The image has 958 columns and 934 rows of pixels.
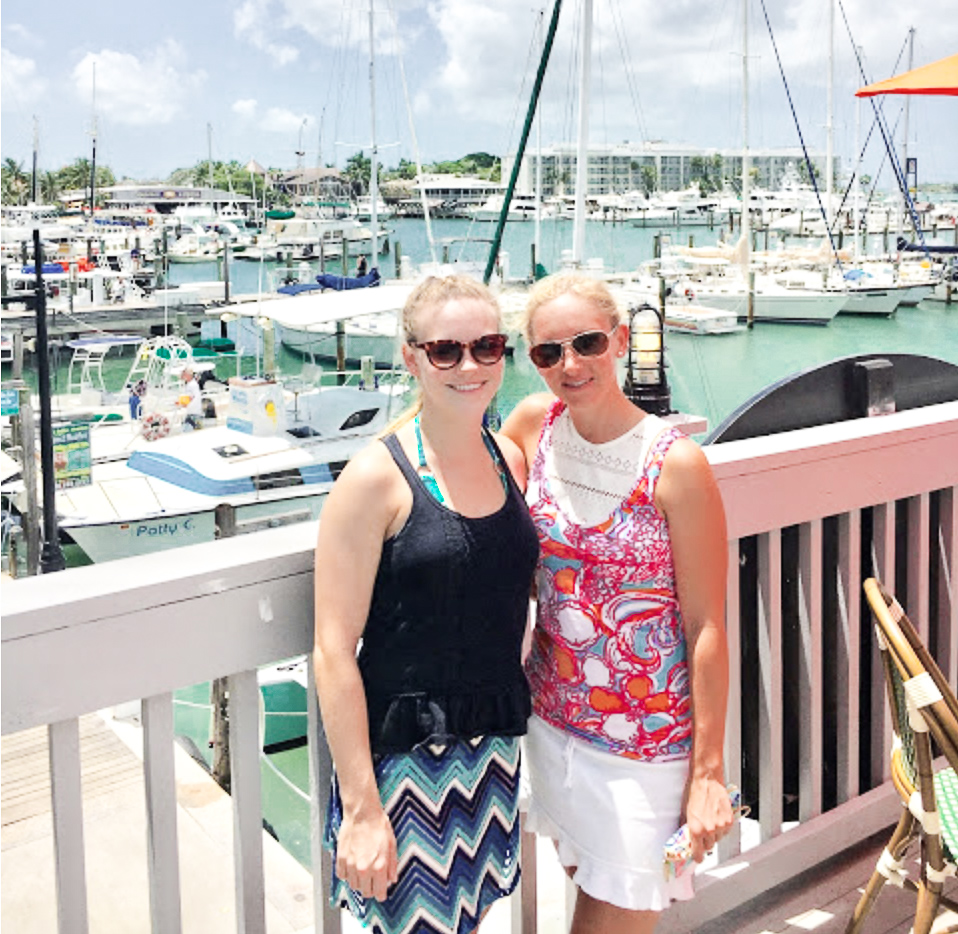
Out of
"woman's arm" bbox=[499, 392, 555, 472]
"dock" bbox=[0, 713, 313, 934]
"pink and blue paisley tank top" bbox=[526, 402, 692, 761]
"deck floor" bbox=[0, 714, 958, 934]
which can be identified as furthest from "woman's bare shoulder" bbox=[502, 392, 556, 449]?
"dock" bbox=[0, 713, 313, 934]

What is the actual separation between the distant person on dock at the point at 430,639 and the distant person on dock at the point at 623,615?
105 mm

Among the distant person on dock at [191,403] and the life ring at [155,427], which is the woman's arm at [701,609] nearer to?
the life ring at [155,427]

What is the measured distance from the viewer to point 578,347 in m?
1.76

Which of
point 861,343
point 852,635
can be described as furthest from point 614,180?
point 852,635

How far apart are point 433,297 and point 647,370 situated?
0.96 m

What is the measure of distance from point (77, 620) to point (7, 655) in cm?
9

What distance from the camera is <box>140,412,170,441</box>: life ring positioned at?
64.8 feet

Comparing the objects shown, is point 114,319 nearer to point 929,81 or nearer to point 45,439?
point 45,439

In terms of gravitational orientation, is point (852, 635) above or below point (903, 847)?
above

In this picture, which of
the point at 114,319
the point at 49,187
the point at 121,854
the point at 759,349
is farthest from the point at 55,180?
the point at 121,854

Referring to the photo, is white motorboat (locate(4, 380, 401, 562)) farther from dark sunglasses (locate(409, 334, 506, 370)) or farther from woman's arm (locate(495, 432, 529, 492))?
dark sunglasses (locate(409, 334, 506, 370))

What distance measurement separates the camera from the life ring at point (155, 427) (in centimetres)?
1975

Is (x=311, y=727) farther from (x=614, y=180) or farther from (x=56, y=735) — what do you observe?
(x=614, y=180)

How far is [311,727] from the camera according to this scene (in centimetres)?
182
